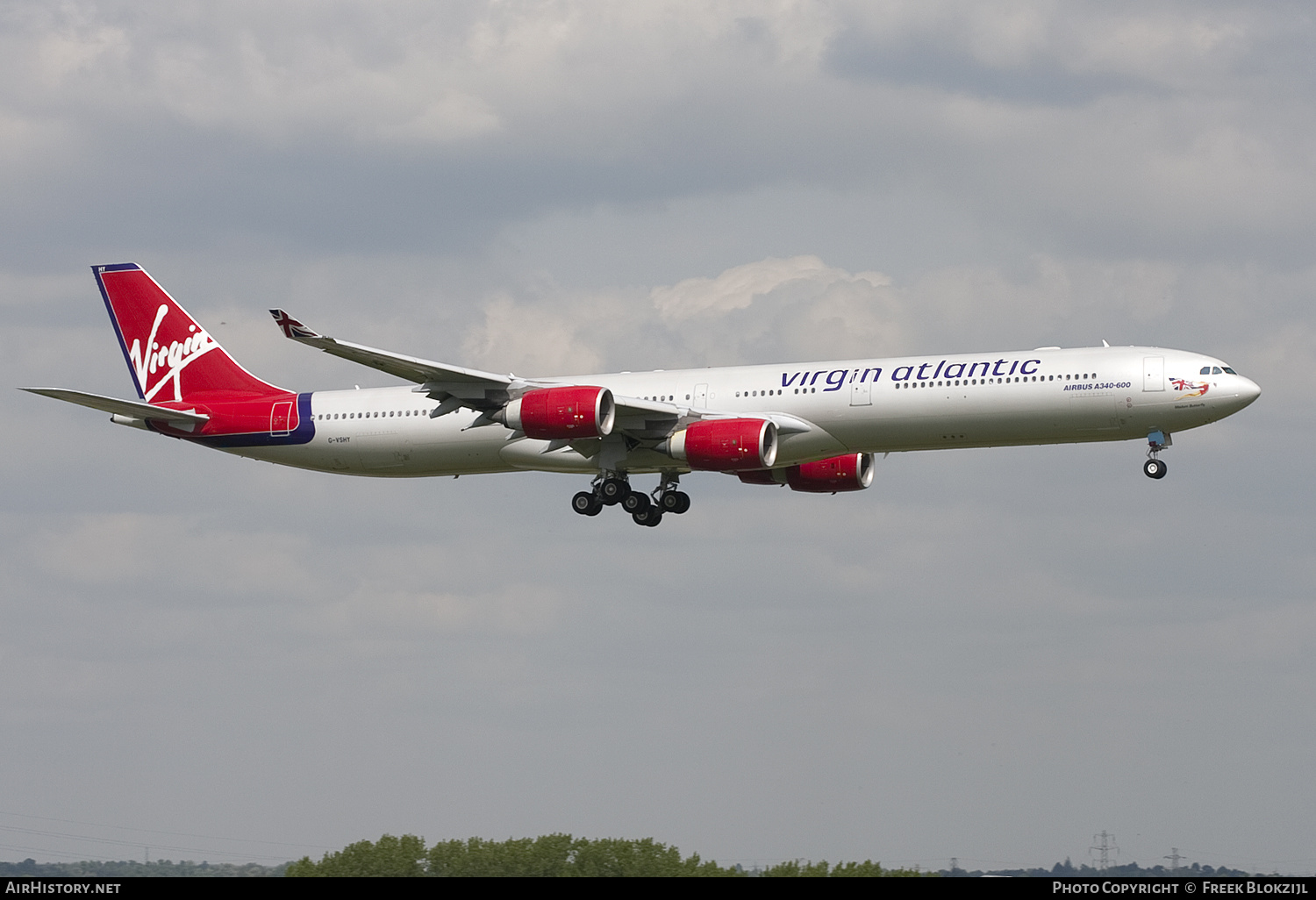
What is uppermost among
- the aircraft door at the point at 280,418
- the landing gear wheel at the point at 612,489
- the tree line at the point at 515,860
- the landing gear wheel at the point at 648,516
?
the aircraft door at the point at 280,418

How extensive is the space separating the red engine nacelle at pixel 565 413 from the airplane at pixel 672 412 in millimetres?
67

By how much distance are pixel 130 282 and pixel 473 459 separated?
62.3 feet

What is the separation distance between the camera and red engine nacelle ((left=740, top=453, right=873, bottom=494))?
71938 millimetres

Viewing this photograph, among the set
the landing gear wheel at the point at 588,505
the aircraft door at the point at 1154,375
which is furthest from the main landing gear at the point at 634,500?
the aircraft door at the point at 1154,375

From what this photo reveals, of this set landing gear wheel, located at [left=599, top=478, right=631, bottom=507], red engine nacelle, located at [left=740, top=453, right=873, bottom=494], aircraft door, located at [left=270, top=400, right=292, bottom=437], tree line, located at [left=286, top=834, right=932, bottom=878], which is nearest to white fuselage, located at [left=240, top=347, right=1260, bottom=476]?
landing gear wheel, located at [left=599, top=478, right=631, bottom=507]

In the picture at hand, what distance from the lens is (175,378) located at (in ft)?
250

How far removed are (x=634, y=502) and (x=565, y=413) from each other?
7.40m

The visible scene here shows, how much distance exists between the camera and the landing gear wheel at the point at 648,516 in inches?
2751

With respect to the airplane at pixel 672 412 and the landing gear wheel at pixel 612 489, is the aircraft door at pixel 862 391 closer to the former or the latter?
the airplane at pixel 672 412

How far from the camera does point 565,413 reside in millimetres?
63125

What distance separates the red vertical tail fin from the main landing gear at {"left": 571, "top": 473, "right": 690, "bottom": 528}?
47.7ft
